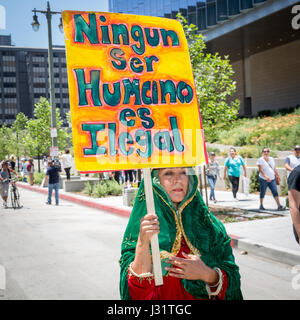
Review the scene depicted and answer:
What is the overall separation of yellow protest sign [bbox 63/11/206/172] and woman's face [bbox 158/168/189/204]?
2.3 inches

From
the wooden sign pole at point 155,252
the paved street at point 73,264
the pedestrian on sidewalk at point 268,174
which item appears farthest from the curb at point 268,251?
the wooden sign pole at point 155,252

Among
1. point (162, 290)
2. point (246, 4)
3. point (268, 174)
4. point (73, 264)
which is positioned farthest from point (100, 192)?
point (246, 4)

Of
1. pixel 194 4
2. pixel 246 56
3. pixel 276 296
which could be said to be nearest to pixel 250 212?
pixel 276 296

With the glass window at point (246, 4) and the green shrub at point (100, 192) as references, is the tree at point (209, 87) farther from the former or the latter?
the glass window at point (246, 4)

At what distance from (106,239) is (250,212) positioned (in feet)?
14.1

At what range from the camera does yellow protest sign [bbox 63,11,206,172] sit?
227cm

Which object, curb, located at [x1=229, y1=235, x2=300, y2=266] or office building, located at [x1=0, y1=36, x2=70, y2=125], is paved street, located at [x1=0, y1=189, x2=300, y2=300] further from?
office building, located at [x1=0, y1=36, x2=70, y2=125]

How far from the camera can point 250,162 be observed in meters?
18.5

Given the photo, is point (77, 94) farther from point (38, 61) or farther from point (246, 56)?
point (38, 61)

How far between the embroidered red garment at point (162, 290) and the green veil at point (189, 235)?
30 mm

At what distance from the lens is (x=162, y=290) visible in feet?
7.18

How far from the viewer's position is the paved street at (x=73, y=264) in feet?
17.4

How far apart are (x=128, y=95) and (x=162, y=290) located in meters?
1.14

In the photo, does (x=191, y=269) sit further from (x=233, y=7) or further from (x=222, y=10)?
(x=222, y=10)
